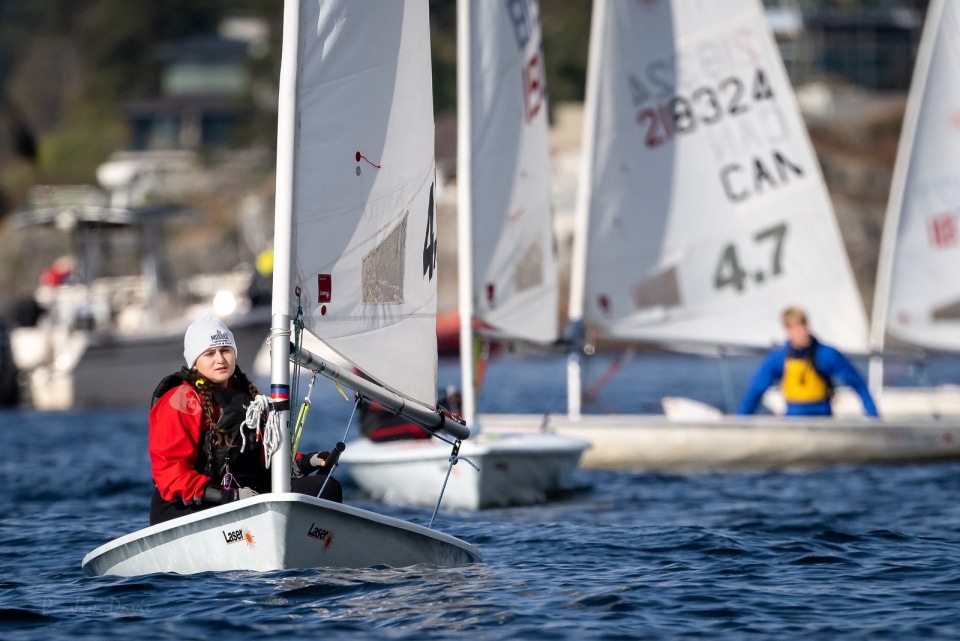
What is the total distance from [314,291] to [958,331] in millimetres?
11458

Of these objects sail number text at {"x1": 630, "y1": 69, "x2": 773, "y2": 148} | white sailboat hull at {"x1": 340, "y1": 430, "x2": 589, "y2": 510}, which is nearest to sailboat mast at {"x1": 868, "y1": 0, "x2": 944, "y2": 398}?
sail number text at {"x1": 630, "y1": 69, "x2": 773, "y2": 148}

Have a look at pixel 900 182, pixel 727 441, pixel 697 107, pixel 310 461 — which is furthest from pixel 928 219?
pixel 310 461

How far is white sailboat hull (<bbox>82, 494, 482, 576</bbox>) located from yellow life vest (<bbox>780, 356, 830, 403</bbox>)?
704cm

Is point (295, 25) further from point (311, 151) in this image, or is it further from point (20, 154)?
point (20, 154)

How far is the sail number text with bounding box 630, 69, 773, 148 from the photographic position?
15.4m

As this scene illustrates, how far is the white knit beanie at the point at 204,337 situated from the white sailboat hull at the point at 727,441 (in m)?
6.89

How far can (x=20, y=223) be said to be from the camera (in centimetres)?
2506

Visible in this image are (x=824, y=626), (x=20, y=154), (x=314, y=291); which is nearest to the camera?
(x=824, y=626)

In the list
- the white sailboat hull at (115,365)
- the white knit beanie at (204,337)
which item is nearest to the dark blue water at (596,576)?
the white knit beanie at (204,337)

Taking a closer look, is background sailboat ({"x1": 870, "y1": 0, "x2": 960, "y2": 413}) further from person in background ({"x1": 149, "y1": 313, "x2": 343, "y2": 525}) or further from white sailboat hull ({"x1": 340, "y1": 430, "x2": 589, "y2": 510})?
person in background ({"x1": 149, "y1": 313, "x2": 343, "y2": 525})

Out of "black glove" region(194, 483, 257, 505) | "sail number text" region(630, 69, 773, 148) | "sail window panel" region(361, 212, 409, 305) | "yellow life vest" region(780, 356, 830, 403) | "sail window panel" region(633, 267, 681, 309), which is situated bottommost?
"black glove" region(194, 483, 257, 505)

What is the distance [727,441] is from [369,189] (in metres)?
7.26

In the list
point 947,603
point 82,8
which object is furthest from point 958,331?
→ point 82,8

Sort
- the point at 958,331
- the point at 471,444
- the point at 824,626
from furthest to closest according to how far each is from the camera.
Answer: the point at 958,331, the point at 471,444, the point at 824,626
